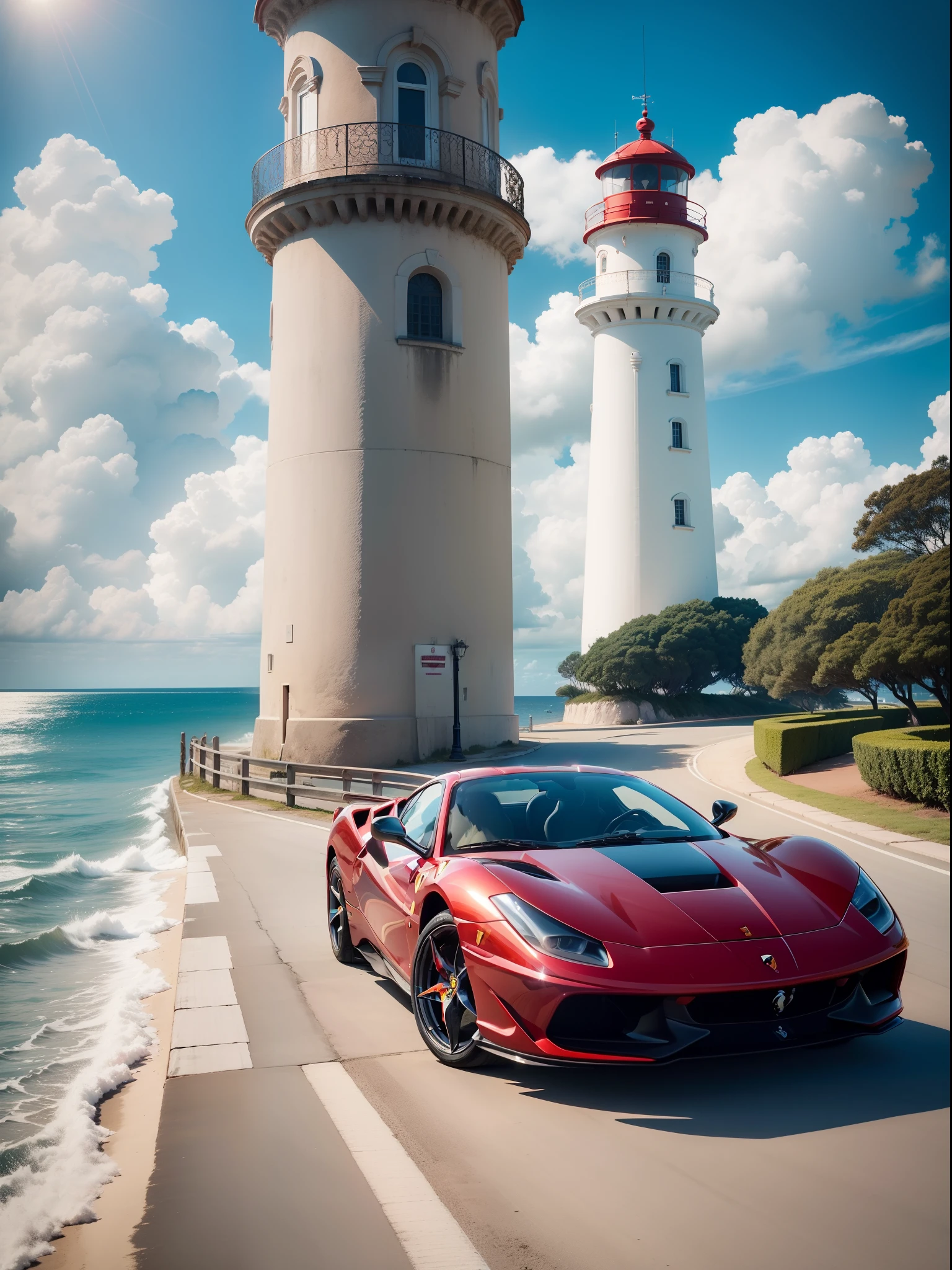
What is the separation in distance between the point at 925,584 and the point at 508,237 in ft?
95.2

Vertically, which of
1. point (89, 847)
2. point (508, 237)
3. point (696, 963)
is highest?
point (508, 237)

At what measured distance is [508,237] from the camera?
28625 mm

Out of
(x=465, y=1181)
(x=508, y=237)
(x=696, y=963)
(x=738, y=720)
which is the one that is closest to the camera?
(x=465, y=1181)

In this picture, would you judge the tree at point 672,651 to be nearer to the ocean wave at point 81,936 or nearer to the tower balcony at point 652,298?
the tower balcony at point 652,298

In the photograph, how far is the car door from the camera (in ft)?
19.1

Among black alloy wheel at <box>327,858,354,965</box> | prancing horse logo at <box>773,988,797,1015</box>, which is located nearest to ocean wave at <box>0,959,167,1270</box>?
black alloy wheel at <box>327,858,354,965</box>

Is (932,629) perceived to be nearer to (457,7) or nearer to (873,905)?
(873,905)

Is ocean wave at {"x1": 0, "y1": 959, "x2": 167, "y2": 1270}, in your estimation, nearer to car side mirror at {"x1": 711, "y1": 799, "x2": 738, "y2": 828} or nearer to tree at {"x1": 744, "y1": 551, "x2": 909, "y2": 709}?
car side mirror at {"x1": 711, "y1": 799, "x2": 738, "y2": 828}

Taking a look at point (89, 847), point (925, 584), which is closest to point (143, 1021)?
point (925, 584)

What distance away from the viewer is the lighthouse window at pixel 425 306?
27.2 m

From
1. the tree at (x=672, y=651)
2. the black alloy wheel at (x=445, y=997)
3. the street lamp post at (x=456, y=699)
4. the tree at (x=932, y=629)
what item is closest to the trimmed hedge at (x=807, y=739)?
the street lamp post at (x=456, y=699)

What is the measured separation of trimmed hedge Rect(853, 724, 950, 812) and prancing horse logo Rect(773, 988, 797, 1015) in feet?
3.06

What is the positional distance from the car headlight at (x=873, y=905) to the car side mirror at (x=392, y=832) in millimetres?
2364

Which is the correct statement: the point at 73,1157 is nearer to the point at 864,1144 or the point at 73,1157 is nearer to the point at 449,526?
the point at 864,1144
